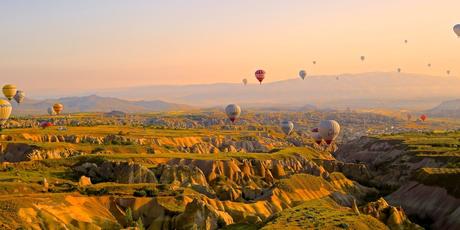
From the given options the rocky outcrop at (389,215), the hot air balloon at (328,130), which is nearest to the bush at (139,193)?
the rocky outcrop at (389,215)

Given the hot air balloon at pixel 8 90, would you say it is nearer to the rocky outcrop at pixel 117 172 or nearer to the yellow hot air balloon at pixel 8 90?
the yellow hot air balloon at pixel 8 90

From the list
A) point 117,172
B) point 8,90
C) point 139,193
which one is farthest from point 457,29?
point 8,90

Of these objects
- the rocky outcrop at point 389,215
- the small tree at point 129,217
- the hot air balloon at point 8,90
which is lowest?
the rocky outcrop at point 389,215

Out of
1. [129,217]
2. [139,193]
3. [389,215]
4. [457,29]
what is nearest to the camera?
[129,217]

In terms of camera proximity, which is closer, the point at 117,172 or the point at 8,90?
the point at 117,172

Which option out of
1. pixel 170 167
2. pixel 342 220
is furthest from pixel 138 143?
pixel 342 220

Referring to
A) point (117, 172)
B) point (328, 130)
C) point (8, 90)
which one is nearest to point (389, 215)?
point (117, 172)

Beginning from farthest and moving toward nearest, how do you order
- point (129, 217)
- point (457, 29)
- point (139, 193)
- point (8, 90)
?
point (8, 90), point (457, 29), point (139, 193), point (129, 217)

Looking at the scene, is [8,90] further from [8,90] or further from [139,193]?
[139,193]

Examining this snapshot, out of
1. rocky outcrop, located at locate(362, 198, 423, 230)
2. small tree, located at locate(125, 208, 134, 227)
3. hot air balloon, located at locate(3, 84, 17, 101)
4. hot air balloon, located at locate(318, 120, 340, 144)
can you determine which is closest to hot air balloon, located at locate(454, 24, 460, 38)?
hot air balloon, located at locate(318, 120, 340, 144)

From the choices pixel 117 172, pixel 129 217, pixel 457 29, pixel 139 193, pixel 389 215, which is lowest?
pixel 389 215

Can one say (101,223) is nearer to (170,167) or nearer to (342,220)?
(342,220)

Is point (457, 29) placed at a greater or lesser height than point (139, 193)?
greater
